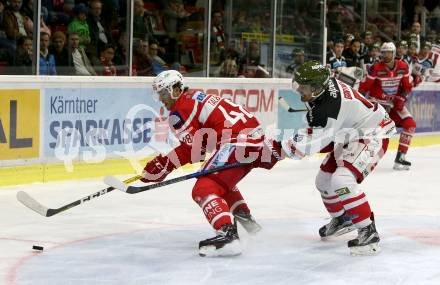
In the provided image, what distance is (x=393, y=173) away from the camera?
31.1 ft

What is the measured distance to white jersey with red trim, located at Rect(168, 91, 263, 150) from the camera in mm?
5273

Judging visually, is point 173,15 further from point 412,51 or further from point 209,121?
point 412,51

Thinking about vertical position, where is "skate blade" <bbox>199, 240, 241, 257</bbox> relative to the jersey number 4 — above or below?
below

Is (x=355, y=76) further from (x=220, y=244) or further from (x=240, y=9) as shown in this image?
(x=220, y=244)

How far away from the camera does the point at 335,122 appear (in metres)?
5.16

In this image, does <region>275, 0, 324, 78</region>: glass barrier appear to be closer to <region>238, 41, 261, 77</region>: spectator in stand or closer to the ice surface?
<region>238, 41, 261, 77</region>: spectator in stand

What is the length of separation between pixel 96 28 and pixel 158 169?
3.76m

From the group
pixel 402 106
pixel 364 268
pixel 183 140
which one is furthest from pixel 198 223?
pixel 402 106

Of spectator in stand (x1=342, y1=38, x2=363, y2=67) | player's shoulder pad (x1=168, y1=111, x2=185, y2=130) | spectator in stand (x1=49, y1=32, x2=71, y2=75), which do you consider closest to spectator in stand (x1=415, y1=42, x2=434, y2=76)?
spectator in stand (x1=342, y1=38, x2=363, y2=67)

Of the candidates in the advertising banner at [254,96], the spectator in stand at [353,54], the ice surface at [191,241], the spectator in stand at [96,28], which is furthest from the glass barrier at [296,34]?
the ice surface at [191,241]

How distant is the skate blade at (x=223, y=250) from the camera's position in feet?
16.8

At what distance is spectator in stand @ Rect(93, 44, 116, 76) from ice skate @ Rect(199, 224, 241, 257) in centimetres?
403

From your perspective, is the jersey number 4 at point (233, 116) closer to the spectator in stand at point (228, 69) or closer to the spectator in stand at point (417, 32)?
the spectator in stand at point (228, 69)

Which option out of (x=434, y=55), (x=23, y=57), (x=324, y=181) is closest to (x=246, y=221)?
(x=324, y=181)
